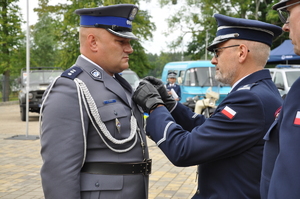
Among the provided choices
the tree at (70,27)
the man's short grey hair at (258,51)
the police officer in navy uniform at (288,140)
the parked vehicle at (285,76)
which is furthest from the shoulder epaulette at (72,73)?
the tree at (70,27)

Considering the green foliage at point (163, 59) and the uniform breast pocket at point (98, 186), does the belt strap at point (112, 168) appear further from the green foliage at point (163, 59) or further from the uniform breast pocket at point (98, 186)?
the green foliage at point (163, 59)

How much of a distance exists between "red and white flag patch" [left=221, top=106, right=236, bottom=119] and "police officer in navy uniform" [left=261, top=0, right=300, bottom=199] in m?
0.52

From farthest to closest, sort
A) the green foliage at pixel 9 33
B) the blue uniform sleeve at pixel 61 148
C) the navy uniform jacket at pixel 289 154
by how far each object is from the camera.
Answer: the green foliage at pixel 9 33 < the blue uniform sleeve at pixel 61 148 < the navy uniform jacket at pixel 289 154

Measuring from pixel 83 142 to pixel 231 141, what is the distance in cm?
81

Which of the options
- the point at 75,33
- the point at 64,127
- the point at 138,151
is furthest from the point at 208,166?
the point at 75,33

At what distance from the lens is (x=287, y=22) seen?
1.69 meters

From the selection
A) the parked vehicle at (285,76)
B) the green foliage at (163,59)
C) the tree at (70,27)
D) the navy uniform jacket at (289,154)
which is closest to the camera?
the navy uniform jacket at (289,154)

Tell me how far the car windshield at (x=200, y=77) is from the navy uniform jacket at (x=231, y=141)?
14156mm

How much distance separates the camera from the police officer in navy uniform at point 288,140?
1.44 metres

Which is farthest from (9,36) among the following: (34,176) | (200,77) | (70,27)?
(34,176)

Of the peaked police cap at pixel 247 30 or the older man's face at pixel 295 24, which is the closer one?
the older man's face at pixel 295 24

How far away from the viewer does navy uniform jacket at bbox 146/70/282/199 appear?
221 centimetres

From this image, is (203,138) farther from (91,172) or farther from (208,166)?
(91,172)

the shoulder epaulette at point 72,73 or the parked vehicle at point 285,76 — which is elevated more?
the shoulder epaulette at point 72,73
